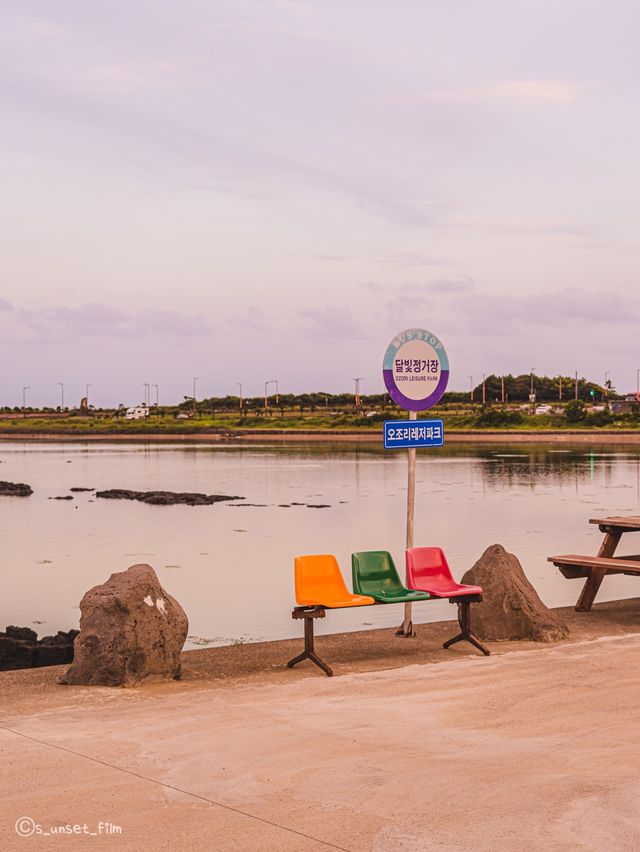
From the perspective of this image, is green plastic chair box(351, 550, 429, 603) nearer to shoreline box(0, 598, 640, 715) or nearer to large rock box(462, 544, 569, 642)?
shoreline box(0, 598, 640, 715)

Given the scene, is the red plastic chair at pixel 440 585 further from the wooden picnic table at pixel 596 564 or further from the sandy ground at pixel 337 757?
the wooden picnic table at pixel 596 564

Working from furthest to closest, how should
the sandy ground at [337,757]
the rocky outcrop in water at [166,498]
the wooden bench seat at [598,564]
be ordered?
the rocky outcrop in water at [166,498], the wooden bench seat at [598,564], the sandy ground at [337,757]

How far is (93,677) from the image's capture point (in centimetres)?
770

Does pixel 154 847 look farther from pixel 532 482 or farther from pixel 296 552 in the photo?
pixel 532 482

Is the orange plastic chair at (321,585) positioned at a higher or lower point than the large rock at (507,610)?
higher

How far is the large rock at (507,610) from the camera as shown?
944 centimetres

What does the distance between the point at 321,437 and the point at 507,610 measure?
113m

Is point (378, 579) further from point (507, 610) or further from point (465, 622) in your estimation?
point (507, 610)

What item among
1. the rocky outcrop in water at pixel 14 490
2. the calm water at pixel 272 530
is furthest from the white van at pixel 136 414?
the rocky outcrop in water at pixel 14 490

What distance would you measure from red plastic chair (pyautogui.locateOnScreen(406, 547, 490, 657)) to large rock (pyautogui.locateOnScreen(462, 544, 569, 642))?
0.28 m

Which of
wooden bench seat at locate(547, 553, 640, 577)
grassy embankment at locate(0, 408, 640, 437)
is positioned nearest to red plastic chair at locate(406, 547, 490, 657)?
wooden bench seat at locate(547, 553, 640, 577)

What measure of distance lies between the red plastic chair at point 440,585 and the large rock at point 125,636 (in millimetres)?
2277

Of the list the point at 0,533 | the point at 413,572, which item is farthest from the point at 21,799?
the point at 0,533

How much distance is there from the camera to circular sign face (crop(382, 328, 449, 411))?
9812 millimetres
